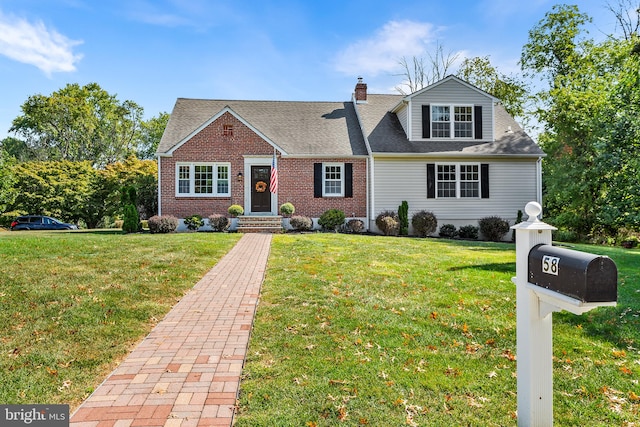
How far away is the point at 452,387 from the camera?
346 centimetres

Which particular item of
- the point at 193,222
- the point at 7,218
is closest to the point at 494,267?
the point at 193,222

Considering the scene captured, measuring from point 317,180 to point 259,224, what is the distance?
3.43 metres

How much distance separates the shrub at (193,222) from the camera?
17.0 meters

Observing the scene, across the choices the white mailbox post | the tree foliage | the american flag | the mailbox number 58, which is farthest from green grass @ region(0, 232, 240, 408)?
the tree foliage

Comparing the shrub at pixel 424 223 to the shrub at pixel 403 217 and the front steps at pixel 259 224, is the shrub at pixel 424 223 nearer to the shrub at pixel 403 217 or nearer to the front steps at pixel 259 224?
the shrub at pixel 403 217

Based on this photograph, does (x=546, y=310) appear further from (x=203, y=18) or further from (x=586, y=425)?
(x=203, y=18)

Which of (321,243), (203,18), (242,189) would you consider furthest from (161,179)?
(321,243)

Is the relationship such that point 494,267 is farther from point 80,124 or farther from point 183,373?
point 80,124

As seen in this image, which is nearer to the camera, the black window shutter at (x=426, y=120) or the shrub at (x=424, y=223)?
the shrub at (x=424, y=223)

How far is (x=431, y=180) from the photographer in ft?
59.5

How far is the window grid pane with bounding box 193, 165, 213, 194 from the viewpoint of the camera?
17.7 meters

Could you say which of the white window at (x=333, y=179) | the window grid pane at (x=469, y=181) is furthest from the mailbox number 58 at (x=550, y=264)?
the window grid pane at (x=469, y=181)

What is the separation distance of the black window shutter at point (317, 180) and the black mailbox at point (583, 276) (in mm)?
16117

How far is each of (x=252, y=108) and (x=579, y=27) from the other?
23311 mm
